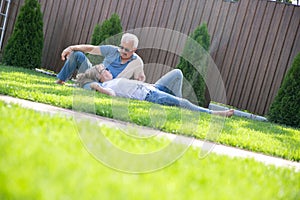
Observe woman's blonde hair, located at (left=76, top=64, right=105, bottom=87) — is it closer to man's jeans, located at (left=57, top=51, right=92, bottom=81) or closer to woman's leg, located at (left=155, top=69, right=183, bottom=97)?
man's jeans, located at (left=57, top=51, right=92, bottom=81)

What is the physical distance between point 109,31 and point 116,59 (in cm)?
363

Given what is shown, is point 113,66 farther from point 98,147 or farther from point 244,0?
point 244,0

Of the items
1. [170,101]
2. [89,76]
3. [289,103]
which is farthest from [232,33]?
[89,76]

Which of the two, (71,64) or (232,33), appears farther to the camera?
(232,33)

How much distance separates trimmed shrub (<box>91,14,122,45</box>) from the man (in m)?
3.21

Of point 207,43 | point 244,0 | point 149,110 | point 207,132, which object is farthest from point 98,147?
point 244,0

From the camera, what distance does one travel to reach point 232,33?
371 inches

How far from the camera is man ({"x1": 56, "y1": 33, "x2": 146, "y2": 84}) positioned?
19.4ft

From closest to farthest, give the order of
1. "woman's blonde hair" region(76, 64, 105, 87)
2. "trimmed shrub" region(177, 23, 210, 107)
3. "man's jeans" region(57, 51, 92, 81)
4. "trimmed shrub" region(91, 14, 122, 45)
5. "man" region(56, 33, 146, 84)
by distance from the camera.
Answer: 1. "woman's blonde hair" region(76, 64, 105, 87)
2. "man" region(56, 33, 146, 84)
3. "man's jeans" region(57, 51, 92, 81)
4. "trimmed shrub" region(177, 23, 210, 107)
5. "trimmed shrub" region(91, 14, 122, 45)

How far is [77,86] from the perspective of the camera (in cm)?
571

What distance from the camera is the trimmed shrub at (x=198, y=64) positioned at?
344 inches

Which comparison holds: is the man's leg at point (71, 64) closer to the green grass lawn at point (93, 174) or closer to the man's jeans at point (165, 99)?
the man's jeans at point (165, 99)

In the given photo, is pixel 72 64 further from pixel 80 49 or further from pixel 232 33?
pixel 232 33

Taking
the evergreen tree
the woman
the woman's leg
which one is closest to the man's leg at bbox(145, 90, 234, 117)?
the woman
